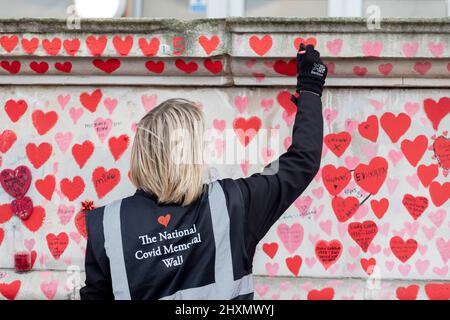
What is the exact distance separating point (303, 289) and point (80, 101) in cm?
190

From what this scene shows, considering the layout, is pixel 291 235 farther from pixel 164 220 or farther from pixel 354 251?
pixel 164 220

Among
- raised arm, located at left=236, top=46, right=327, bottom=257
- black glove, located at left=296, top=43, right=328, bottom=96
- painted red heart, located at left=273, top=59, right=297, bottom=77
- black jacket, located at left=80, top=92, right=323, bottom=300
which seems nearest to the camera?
black jacket, located at left=80, top=92, right=323, bottom=300

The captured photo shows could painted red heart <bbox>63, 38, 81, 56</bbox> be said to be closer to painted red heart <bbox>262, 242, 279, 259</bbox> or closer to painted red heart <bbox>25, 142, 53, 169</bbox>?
painted red heart <bbox>25, 142, 53, 169</bbox>

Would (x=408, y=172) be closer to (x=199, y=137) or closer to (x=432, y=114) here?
(x=432, y=114)

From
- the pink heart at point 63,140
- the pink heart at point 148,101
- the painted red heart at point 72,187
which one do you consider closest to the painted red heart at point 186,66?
the pink heart at point 148,101

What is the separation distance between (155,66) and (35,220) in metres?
1.32

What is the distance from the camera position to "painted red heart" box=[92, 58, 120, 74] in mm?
4027

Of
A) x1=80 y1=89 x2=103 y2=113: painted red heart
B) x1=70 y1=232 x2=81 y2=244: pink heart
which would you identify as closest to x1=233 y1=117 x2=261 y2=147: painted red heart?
x1=80 y1=89 x2=103 y2=113: painted red heart

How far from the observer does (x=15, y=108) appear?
424 centimetres

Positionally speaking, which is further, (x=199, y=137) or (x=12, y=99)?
(x=12, y=99)

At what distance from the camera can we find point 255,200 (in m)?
2.39

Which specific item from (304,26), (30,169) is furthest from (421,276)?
(30,169)

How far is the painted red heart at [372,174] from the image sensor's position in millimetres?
3994
